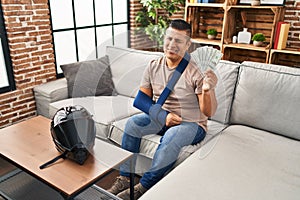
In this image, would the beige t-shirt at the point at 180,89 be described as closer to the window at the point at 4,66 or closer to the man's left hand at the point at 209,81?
the man's left hand at the point at 209,81

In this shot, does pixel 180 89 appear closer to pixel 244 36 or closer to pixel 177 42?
pixel 177 42

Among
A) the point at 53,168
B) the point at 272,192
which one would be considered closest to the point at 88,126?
the point at 53,168

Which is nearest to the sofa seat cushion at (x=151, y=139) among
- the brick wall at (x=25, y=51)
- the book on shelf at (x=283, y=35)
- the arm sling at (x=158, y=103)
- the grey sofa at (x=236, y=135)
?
the grey sofa at (x=236, y=135)

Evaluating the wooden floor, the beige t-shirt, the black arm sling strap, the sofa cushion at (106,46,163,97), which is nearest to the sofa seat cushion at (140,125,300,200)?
the beige t-shirt

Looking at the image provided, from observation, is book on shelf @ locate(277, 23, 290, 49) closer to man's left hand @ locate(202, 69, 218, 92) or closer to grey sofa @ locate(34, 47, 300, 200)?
grey sofa @ locate(34, 47, 300, 200)

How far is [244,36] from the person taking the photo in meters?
3.08

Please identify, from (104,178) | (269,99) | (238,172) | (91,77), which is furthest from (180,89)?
(91,77)

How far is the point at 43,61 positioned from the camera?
2.74 m

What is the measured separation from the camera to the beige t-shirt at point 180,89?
1.58 m

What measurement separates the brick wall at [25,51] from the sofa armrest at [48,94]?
0.26ft

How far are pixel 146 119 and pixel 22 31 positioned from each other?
1.49 metres

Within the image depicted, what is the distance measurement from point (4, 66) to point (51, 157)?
1382mm

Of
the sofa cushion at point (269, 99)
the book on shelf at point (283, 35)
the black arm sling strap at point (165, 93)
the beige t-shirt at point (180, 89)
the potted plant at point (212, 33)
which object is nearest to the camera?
the black arm sling strap at point (165, 93)

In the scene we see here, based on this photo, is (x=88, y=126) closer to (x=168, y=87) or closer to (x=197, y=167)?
(x=168, y=87)
